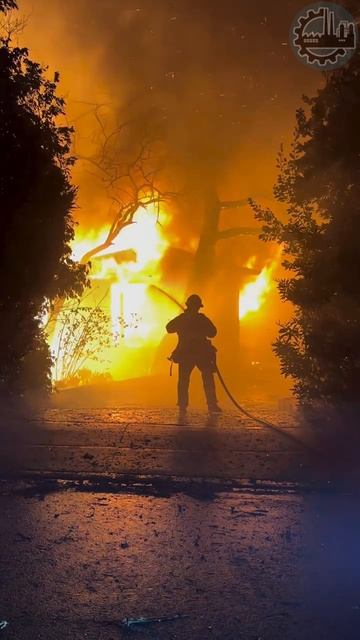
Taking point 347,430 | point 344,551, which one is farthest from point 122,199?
point 344,551

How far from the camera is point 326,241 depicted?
7.09 m

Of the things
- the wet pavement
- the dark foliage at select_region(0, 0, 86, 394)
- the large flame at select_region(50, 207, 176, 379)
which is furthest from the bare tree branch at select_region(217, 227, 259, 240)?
the wet pavement

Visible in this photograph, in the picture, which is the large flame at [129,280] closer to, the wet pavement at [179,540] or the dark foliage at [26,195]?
the dark foliage at [26,195]

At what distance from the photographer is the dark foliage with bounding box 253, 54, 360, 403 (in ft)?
22.2

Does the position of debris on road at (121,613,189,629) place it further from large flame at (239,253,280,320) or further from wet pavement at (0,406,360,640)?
large flame at (239,253,280,320)

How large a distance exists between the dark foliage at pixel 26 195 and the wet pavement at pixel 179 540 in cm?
172

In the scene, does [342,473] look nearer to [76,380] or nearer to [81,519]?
[81,519]

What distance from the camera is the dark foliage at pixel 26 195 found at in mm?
6621

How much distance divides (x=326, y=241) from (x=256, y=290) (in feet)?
45.2

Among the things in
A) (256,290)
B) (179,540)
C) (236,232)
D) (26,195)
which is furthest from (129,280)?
(179,540)

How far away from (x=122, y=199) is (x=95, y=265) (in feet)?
10.2

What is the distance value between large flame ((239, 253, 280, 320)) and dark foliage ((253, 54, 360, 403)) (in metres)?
11.5

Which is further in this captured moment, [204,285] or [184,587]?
[204,285]

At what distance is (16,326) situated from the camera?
709 cm
